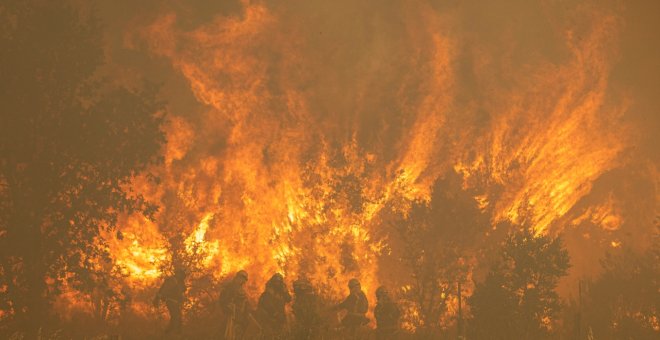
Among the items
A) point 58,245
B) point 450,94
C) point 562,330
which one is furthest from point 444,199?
point 58,245

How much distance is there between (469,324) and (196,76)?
22409 millimetres

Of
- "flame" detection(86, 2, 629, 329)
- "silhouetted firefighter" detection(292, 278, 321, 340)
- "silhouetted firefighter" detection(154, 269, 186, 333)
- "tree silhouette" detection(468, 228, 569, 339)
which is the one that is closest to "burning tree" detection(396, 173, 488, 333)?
"tree silhouette" detection(468, 228, 569, 339)

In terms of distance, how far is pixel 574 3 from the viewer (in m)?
33.6

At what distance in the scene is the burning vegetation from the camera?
16359mm

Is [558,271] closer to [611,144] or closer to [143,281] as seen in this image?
[143,281]

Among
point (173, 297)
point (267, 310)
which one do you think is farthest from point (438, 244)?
point (173, 297)

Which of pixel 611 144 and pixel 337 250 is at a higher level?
pixel 611 144

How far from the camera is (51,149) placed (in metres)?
14.4

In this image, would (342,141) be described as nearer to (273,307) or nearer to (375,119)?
Result: (375,119)

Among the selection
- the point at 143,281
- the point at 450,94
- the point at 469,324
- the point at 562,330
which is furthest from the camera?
the point at 450,94

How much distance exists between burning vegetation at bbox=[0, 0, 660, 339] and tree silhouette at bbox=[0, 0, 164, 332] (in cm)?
11

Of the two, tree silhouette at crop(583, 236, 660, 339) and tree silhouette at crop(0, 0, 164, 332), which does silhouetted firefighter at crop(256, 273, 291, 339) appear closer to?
tree silhouette at crop(0, 0, 164, 332)

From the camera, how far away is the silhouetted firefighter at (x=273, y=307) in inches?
627

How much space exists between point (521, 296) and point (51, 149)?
1549 centimetres
